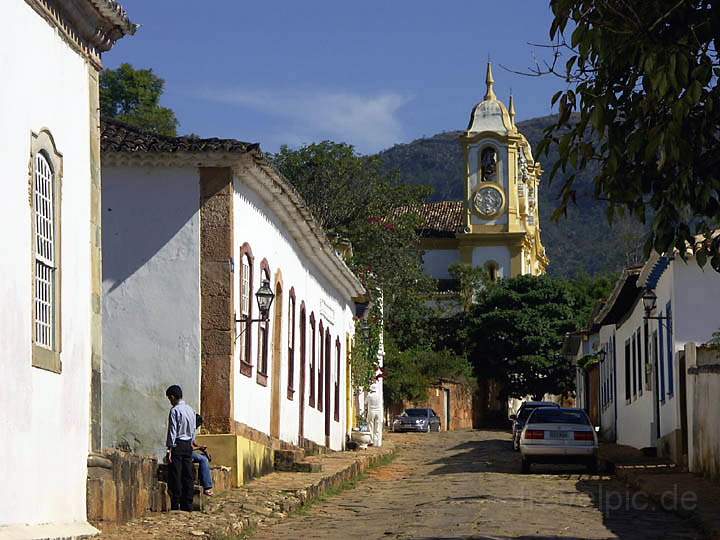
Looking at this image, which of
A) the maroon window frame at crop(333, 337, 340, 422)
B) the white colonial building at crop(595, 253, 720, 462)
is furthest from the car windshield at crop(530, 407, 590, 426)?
the maroon window frame at crop(333, 337, 340, 422)

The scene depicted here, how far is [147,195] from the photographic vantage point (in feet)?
65.0

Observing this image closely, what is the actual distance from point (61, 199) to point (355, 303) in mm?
25697

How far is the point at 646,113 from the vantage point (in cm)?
1001

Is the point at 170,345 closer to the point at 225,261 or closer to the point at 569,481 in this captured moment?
the point at 225,261

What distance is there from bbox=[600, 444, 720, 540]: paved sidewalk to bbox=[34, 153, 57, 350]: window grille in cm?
673

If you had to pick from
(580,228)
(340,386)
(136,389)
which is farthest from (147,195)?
(580,228)

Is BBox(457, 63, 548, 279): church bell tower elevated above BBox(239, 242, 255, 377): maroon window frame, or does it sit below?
above

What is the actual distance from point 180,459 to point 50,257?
12.1ft

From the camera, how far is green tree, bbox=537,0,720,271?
9727 millimetres

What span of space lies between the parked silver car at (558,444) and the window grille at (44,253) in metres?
14.9

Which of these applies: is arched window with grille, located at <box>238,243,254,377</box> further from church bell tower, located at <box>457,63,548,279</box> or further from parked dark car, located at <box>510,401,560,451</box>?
church bell tower, located at <box>457,63,548,279</box>

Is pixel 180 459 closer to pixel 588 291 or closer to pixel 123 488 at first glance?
pixel 123 488

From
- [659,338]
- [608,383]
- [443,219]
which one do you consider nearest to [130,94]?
[443,219]

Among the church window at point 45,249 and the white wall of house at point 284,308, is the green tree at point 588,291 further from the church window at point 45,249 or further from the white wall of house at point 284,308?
the church window at point 45,249
